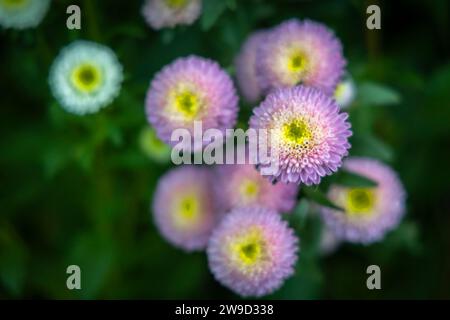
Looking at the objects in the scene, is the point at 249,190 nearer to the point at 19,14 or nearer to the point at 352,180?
the point at 352,180

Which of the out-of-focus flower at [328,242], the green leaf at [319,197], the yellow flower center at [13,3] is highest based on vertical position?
the yellow flower center at [13,3]

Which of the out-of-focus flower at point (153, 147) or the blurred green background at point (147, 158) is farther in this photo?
the out-of-focus flower at point (153, 147)

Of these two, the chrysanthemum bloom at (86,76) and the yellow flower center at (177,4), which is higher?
the yellow flower center at (177,4)

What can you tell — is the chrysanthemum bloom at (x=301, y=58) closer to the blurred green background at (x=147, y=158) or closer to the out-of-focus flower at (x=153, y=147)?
the blurred green background at (x=147, y=158)

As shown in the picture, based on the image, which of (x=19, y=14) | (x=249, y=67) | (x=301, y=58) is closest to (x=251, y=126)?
(x=301, y=58)

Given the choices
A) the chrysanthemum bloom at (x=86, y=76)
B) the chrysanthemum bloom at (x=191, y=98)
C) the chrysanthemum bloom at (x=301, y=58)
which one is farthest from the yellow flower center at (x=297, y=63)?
the chrysanthemum bloom at (x=86, y=76)

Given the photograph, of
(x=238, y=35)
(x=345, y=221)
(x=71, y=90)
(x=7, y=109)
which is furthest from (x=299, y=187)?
(x=7, y=109)

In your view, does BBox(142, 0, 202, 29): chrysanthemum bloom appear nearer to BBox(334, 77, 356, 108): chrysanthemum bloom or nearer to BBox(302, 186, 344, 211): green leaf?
BBox(334, 77, 356, 108): chrysanthemum bloom
